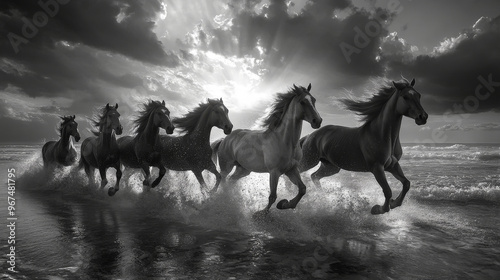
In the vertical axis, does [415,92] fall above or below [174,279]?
above

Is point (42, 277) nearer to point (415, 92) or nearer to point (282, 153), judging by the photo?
point (282, 153)

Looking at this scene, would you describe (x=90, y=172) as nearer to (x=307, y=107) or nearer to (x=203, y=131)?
(x=203, y=131)

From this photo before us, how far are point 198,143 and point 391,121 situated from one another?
4.08 m

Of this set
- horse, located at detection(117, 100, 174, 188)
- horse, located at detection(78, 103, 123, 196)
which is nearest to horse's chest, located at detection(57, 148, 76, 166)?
horse, located at detection(78, 103, 123, 196)

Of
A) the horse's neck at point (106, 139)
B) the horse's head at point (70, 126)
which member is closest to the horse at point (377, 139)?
the horse's neck at point (106, 139)

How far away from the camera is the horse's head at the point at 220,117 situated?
23.3 ft

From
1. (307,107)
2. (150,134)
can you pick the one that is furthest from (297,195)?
(150,134)

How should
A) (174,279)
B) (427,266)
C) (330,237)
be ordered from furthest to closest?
(330,237)
(427,266)
(174,279)

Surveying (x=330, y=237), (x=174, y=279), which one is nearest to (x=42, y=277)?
(x=174, y=279)

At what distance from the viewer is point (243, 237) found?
4676 millimetres

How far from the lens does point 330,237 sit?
15.4ft

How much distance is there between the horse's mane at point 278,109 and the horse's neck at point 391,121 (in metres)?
1.53

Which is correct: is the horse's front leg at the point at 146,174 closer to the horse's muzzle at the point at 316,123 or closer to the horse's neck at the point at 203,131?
the horse's neck at the point at 203,131

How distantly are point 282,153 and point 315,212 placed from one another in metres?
1.33
